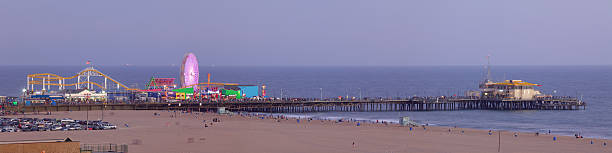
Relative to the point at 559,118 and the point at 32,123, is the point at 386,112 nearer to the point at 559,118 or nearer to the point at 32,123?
the point at 559,118

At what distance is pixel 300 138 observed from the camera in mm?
57844

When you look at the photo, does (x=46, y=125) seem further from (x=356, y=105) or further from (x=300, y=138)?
(x=356, y=105)

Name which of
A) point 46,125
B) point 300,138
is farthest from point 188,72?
point 300,138

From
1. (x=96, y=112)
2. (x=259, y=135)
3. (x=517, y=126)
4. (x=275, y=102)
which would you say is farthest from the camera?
(x=275, y=102)

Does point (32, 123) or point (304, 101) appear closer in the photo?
point (32, 123)

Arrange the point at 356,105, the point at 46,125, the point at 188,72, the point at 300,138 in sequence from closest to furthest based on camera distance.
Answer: the point at 300,138, the point at 46,125, the point at 356,105, the point at 188,72

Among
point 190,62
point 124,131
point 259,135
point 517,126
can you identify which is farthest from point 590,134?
point 190,62

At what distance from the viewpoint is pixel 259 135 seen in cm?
5934

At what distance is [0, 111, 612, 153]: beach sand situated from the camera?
51.5 meters

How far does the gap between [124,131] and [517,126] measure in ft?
123

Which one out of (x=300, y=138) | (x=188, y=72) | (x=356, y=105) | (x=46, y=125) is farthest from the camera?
(x=188, y=72)

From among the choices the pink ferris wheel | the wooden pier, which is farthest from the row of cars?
the pink ferris wheel

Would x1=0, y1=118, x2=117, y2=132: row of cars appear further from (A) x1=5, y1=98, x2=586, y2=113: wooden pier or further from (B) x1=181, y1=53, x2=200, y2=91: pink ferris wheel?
(B) x1=181, y1=53, x2=200, y2=91: pink ferris wheel

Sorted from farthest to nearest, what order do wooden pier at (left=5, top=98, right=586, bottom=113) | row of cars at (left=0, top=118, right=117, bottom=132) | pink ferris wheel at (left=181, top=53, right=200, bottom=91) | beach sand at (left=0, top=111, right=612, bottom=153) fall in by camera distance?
pink ferris wheel at (left=181, top=53, right=200, bottom=91)
wooden pier at (left=5, top=98, right=586, bottom=113)
row of cars at (left=0, top=118, right=117, bottom=132)
beach sand at (left=0, top=111, right=612, bottom=153)
